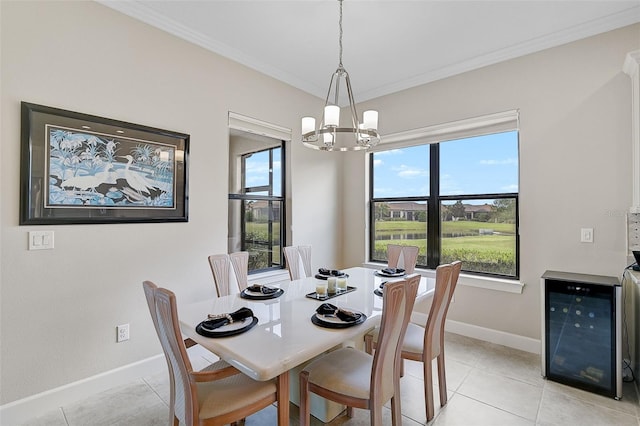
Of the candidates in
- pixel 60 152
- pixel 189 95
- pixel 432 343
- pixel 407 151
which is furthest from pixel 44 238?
pixel 407 151

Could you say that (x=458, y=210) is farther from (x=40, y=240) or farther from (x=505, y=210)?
(x=40, y=240)

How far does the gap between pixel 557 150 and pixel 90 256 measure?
405 cm

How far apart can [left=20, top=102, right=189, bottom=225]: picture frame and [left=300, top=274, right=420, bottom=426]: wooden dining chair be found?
187cm

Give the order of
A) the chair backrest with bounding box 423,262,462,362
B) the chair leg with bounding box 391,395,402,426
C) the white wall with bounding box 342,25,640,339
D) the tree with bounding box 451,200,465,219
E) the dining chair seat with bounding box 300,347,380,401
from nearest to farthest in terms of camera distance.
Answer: the dining chair seat with bounding box 300,347,380,401
the chair leg with bounding box 391,395,402,426
the chair backrest with bounding box 423,262,462,362
the white wall with bounding box 342,25,640,339
the tree with bounding box 451,200,465,219

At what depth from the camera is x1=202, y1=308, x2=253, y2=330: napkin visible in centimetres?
159

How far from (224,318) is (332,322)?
1.93 feet

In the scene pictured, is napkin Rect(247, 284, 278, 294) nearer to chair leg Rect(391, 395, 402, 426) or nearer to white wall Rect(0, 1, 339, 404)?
white wall Rect(0, 1, 339, 404)

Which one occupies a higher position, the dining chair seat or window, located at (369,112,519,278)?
window, located at (369,112,519,278)

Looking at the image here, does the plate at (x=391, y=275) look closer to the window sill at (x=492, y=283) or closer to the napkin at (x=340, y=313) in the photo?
the window sill at (x=492, y=283)

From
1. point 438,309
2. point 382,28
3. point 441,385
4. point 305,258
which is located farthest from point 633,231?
point 305,258

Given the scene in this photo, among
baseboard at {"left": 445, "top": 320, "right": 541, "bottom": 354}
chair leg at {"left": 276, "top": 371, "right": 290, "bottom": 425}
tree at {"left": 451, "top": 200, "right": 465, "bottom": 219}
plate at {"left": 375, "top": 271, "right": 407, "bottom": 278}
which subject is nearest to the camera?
chair leg at {"left": 276, "top": 371, "right": 290, "bottom": 425}

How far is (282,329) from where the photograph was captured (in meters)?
1.61

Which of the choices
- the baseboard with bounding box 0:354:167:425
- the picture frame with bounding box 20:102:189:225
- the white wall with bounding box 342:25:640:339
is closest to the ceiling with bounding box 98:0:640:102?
the white wall with bounding box 342:25:640:339

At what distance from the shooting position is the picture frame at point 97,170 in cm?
202
